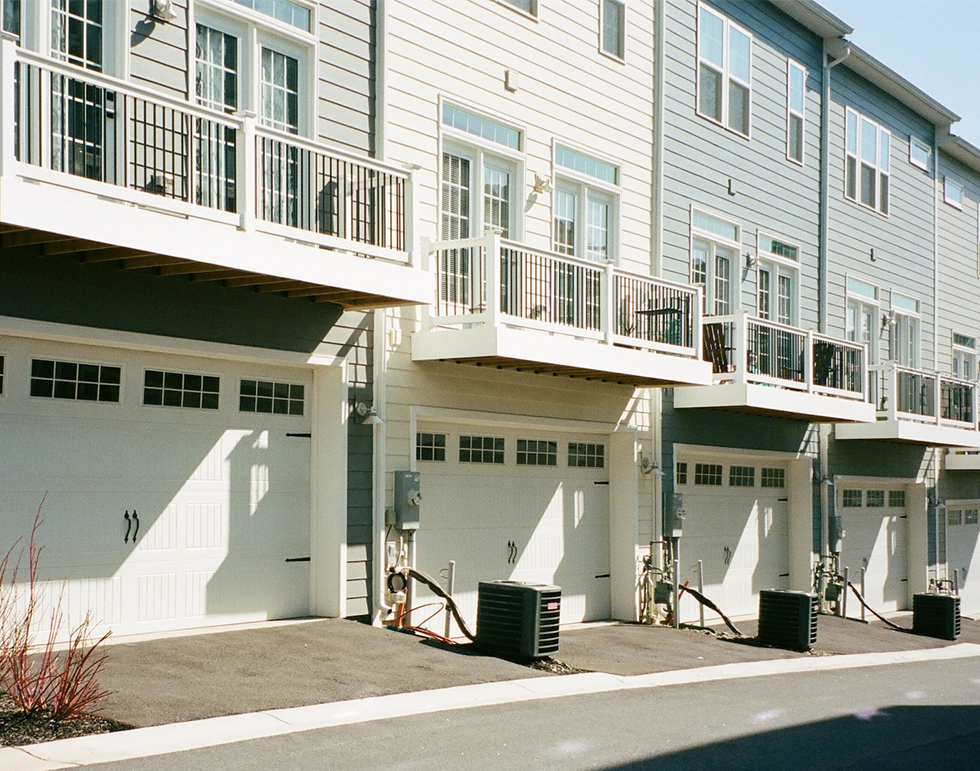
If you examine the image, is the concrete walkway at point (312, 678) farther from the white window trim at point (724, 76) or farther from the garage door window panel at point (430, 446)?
the white window trim at point (724, 76)

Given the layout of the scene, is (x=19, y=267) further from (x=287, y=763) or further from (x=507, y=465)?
(x=507, y=465)

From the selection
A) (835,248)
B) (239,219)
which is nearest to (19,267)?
(239,219)

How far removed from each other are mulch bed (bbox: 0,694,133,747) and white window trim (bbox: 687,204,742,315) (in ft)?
39.2

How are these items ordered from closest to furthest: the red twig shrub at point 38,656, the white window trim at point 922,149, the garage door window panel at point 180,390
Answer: the red twig shrub at point 38,656
the garage door window panel at point 180,390
the white window trim at point 922,149

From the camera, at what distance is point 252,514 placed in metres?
11.1

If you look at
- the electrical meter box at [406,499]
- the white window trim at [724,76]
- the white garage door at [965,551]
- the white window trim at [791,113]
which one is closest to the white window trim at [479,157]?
the electrical meter box at [406,499]

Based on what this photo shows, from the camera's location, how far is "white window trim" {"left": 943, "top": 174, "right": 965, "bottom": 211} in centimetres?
2664

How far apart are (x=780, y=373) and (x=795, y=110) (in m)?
5.78

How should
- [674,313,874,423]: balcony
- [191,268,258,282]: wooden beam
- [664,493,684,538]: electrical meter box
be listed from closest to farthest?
[191,268,258,282]: wooden beam < [664,493,684,538]: electrical meter box < [674,313,874,423]: balcony

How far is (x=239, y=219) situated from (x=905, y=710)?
7360mm

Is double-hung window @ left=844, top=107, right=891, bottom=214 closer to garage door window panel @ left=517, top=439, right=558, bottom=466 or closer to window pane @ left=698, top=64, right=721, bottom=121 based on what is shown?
window pane @ left=698, top=64, right=721, bottom=121

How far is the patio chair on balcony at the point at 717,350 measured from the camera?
16.8 metres

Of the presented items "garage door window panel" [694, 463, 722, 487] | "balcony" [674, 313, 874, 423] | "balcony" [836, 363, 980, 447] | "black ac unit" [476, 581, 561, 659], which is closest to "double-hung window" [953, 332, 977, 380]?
"balcony" [836, 363, 980, 447]

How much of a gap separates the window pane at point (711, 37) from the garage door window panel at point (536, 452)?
23.9 feet
